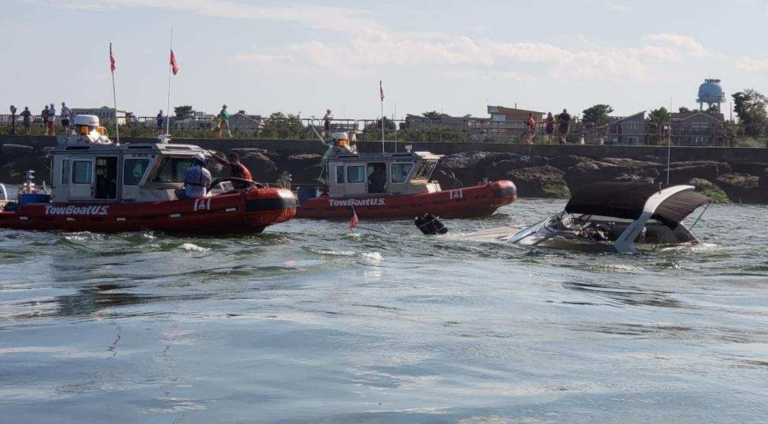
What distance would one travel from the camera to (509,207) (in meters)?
35.6

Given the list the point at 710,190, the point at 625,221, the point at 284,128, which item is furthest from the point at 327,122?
the point at 625,221

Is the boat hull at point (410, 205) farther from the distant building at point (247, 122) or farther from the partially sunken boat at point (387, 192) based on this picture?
the distant building at point (247, 122)

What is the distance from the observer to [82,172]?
23.6 m

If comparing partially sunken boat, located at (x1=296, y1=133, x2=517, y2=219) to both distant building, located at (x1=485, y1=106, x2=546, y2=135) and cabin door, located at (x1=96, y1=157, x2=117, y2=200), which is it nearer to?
cabin door, located at (x1=96, y1=157, x2=117, y2=200)

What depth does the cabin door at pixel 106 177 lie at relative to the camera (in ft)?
77.0

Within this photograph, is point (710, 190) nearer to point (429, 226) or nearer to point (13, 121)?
point (429, 226)

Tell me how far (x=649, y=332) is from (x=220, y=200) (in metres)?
12.4

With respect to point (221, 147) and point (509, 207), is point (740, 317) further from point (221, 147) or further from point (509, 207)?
point (221, 147)

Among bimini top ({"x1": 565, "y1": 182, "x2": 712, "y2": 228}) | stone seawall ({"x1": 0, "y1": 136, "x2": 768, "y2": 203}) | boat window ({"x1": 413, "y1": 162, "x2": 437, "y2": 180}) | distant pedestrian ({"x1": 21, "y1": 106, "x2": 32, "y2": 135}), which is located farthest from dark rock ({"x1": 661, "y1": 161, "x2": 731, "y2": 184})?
distant pedestrian ({"x1": 21, "y1": 106, "x2": 32, "y2": 135})

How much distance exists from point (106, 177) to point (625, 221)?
10267mm

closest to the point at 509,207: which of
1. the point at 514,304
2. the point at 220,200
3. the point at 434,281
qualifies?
the point at 220,200

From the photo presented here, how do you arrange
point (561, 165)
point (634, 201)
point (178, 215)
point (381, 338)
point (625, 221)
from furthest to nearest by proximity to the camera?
point (561, 165), point (178, 215), point (625, 221), point (634, 201), point (381, 338)

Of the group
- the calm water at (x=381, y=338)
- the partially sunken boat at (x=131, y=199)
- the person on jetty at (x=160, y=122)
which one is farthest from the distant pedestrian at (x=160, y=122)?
the calm water at (x=381, y=338)

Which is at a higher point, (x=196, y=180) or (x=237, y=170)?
(x=237, y=170)
